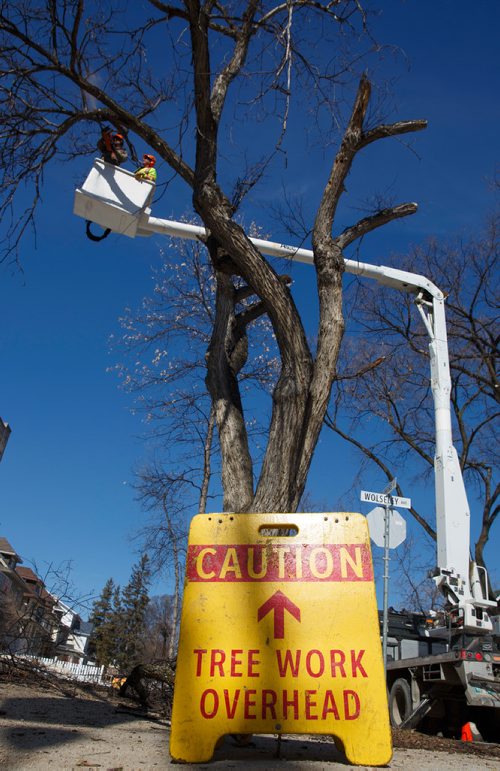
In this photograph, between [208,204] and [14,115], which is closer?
[208,204]

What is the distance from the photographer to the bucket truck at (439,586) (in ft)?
20.8

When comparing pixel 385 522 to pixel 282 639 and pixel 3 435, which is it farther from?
pixel 3 435

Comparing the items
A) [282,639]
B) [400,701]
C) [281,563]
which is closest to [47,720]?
[282,639]

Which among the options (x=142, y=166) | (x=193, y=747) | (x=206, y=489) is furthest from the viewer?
(x=206, y=489)

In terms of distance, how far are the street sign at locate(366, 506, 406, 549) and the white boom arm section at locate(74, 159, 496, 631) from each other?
95 centimetres

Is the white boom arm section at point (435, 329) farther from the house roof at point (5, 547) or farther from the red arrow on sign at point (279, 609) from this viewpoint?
the house roof at point (5, 547)

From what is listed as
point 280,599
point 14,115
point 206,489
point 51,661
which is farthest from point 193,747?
point 206,489

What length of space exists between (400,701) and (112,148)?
8262 millimetres

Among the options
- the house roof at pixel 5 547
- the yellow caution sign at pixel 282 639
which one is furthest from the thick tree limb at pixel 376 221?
the house roof at pixel 5 547

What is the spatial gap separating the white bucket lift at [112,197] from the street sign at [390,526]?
4.78 metres

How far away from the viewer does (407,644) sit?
9.65 meters

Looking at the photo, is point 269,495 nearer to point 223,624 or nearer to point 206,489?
point 223,624

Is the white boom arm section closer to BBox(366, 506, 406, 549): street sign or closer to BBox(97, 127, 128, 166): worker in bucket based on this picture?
BBox(97, 127, 128, 166): worker in bucket

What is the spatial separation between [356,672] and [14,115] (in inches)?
249
